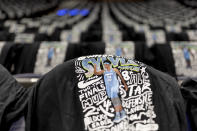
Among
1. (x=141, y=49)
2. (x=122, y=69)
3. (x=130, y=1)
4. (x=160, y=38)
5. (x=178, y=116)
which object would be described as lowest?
(x=178, y=116)

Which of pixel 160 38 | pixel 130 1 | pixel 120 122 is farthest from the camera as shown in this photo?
pixel 130 1

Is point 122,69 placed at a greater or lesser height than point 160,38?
lesser

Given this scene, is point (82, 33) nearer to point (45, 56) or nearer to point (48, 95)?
point (45, 56)

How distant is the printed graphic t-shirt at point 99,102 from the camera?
40 centimetres

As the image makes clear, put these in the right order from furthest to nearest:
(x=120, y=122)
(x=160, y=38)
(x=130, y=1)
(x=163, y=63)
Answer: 1. (x=130, y=1)
2. (x=160, y=38)
3. (x=163, y=63)
4. (x=120, y=122)

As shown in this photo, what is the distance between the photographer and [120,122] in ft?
1.29

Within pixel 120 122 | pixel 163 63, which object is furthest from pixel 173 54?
pixel 120 122

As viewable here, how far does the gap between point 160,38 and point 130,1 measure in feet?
19.5

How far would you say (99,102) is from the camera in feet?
1.35

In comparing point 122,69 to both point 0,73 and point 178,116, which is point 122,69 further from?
point 0,73

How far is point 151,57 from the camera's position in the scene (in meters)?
0.96

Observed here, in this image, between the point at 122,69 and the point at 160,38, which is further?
the point at 160,38

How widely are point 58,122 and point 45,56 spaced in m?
0.66

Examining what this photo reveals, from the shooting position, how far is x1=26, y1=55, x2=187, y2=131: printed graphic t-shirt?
1.30 feet
